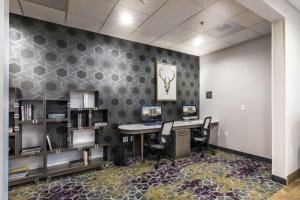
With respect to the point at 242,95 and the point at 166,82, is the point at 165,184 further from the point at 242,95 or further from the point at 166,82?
the point at 242,95

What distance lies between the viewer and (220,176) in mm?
2838

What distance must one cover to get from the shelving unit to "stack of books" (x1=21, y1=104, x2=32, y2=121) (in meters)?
0.04

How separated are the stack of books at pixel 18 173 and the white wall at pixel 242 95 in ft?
14.1

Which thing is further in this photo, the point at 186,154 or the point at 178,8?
the point at 186,154

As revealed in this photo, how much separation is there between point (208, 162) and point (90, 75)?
308 centimetres

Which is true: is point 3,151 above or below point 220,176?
above

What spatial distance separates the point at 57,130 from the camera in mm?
3111

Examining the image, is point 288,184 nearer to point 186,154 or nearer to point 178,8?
point 186,154

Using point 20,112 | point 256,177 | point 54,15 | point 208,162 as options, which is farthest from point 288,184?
point 54,15

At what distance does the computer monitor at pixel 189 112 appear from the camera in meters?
4.50

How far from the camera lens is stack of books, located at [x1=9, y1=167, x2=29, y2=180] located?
2523 mm

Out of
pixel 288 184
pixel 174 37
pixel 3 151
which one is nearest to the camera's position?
pixel 3 151

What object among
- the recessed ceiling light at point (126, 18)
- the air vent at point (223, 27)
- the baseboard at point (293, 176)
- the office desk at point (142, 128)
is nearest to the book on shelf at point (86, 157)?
the office desk at point (142, 128)

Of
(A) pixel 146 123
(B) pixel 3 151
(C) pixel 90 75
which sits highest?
(C) pixel 90 75
